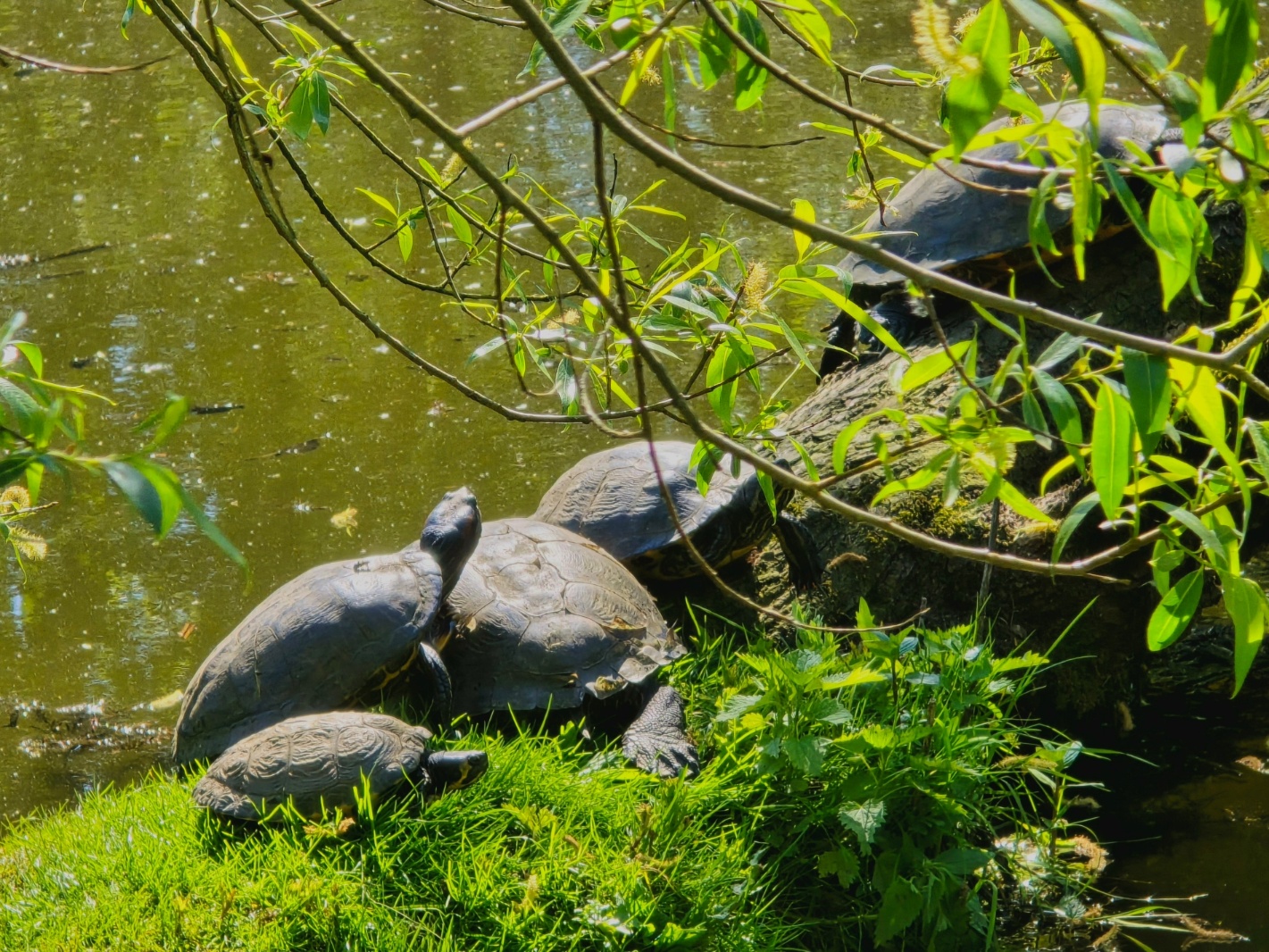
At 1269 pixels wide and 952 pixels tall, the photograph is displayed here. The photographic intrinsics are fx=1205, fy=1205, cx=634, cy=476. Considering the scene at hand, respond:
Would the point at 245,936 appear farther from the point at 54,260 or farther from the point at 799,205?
the point at 54,260

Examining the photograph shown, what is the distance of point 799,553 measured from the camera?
3.47 meters

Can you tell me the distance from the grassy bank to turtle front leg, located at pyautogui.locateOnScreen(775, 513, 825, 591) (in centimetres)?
46

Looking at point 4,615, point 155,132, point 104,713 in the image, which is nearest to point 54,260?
point 155,132

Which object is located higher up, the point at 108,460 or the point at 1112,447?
the point at 108,460

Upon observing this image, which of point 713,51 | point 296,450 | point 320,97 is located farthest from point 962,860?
point 296,450

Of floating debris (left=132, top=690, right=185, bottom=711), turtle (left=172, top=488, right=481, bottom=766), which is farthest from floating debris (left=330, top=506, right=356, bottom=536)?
turtle (left=172, top=488, right=481, bottom=766)

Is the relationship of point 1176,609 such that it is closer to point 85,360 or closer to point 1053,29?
point 1053,29

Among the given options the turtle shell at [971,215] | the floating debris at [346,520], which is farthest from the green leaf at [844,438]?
the floating debris at [346,520]

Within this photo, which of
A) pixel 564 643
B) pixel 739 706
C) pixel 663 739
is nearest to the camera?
pixel 739 706

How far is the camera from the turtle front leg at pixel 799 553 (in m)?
3.43

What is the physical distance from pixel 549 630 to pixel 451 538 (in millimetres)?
374

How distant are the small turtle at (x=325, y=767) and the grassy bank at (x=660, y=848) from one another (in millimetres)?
65

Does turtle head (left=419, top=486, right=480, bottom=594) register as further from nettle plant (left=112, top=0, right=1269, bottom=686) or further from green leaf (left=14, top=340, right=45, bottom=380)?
green leaf (left=14, top=340, right=45, bottom=380)

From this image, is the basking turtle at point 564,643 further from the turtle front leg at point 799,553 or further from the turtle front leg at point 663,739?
the turtle front leg at point 799,553
